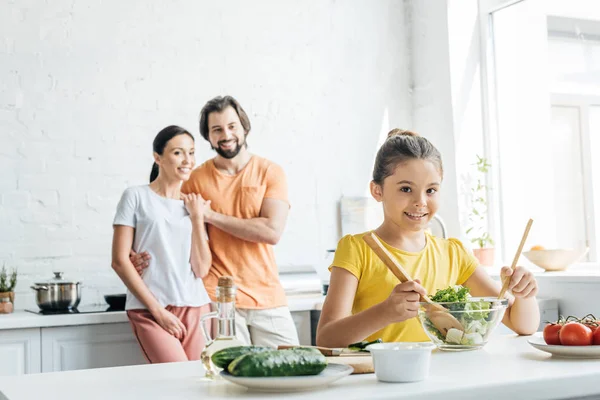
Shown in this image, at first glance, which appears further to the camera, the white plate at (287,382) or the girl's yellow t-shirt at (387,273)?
the girl's yellow t-shirt at (387,273)

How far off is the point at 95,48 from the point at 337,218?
5.13 feet

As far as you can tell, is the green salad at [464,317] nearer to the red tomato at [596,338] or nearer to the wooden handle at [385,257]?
the wooden handle at [385,257]

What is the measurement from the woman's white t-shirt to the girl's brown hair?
4.09 ft

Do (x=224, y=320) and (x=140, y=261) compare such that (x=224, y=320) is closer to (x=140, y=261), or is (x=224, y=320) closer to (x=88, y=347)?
(x=140, y=261)

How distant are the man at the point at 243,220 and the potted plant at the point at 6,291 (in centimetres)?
91

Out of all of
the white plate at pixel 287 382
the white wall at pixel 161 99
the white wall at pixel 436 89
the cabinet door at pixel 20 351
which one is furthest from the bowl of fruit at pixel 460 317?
the white wall at pixel 436 89

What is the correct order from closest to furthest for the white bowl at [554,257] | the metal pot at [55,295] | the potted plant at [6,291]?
the metal pot at [55,295] < the potted plant at [6,291] < the white bowl at [554,257]

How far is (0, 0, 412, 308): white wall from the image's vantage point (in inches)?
143

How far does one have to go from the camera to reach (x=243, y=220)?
10.1 ft

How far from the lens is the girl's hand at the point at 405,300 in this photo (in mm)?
1521

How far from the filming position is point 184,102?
157 inches

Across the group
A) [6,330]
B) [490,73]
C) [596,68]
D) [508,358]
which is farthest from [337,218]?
[508,358]

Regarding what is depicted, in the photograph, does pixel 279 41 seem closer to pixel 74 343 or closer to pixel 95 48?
pixel 95 48

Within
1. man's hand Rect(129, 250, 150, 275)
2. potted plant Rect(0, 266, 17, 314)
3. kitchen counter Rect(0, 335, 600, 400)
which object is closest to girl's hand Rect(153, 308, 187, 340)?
man's hand Rect(129, 250, 150, 275)
